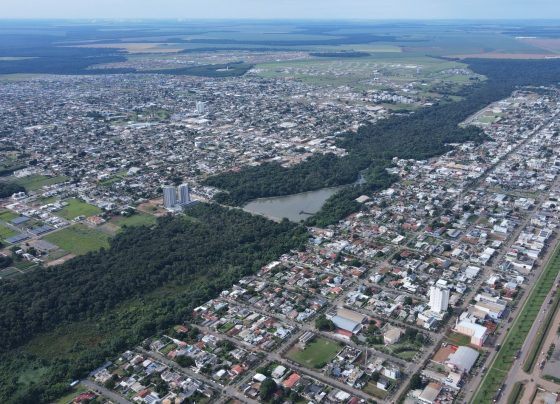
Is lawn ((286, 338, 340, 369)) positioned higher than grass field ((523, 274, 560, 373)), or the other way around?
grass field ((523, 274, 560, 373))

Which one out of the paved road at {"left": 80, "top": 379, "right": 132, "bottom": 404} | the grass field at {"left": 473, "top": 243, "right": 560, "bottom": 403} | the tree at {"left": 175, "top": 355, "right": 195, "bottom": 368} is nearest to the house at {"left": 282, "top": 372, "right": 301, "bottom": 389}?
the tree at {"left": 175, "top": 355, "right": 195, "bottom": 368}

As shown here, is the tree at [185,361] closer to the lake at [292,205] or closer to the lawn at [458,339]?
the lawn at [458,339]

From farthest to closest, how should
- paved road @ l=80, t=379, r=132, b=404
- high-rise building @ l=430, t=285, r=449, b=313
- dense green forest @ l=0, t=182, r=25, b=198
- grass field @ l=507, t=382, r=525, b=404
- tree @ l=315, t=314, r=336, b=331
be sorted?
dense green forest @ l=0, t=182, r=25, b=198, high-rise building @ l=430, t=285, r=449, b=313, tree @ l=315, t=314, r=336, b=331, paved road @ l=80, t=379, r=132, b=404, grass field @ l=507, t=382, r=525, b=404

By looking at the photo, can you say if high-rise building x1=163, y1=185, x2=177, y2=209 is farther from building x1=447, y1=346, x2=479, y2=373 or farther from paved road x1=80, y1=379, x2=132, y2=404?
building x1=447, y1=346, x2=479, y2=373

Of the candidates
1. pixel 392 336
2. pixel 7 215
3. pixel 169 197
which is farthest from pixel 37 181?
pixel 392 336

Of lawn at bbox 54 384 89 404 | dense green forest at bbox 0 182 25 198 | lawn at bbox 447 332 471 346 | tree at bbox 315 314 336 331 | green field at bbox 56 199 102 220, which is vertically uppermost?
dense green forest at bbox 0 182 25 198
